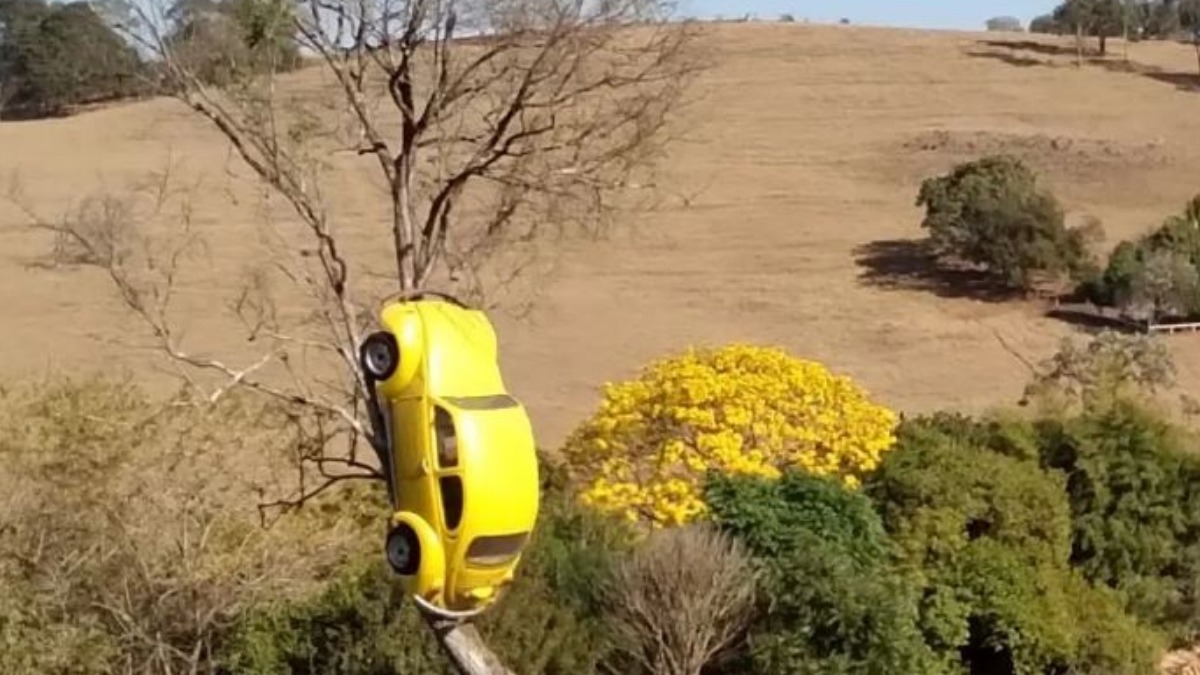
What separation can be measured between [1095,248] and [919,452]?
33592mm

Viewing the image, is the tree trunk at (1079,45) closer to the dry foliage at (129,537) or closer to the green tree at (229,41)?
the dry foliage at (129,537)

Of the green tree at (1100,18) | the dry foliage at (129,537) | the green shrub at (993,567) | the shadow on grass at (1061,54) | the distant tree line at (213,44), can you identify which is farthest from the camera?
the green tree at (1100,18)

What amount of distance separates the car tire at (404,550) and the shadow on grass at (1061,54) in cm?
6595

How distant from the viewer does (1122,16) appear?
8156 centimetres

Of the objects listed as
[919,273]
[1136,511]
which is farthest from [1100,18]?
[1136,511]

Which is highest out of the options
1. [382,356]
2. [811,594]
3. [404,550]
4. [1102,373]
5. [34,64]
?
[382,356]

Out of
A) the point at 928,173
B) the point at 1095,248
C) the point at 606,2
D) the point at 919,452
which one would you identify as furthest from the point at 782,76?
the point at 606,2

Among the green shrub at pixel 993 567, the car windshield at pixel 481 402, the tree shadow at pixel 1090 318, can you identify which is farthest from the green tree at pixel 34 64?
the car windshield at pixel 481 402

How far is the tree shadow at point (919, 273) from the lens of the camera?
48812mm

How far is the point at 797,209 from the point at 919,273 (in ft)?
25.0

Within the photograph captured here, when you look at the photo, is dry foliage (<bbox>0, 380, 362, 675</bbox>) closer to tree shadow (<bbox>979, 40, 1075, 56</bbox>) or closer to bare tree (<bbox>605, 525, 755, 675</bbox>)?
bare tree (<bbox>605, 525, 755, 675</bbox>)

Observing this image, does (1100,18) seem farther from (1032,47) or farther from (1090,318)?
(1090,318)

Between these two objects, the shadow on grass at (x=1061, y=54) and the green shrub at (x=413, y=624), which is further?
the shadow on grass at (x=1061, y=54)

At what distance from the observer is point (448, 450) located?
30.8 ft
